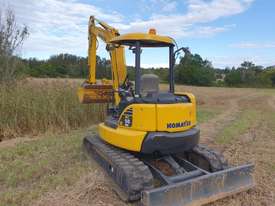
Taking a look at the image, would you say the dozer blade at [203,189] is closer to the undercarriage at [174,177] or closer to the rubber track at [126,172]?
the undercarriage at [174,177]

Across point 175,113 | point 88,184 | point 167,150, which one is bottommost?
point 88,184

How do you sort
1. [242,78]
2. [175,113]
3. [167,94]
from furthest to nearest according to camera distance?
1. [242,78]
2. [167,94]
3. [175,113]

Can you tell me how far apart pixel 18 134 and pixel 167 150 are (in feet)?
17.4

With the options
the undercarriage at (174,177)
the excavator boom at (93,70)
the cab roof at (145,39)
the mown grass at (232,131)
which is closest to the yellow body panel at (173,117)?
the undercarriage at (174,177)

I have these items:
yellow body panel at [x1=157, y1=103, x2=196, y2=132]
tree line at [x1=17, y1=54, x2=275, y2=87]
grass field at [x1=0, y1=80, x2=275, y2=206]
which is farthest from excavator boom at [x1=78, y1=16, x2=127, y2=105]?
yellow body panel at [x1=157, y1=103, x2=196, y2=132]

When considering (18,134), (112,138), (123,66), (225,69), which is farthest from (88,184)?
(225,69)

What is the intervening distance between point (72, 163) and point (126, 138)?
174 centimetres

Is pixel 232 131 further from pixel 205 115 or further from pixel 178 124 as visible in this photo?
pixel 178 124

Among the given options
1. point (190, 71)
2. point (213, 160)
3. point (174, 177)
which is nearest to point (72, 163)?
point (174, 177)

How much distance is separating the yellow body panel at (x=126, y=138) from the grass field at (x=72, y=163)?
2.03ft

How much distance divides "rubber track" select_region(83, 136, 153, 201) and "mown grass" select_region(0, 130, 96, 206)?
2.09 feet

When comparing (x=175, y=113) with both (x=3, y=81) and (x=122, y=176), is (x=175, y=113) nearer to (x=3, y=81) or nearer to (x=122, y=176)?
(x=122, y=176)

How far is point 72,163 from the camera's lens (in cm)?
586

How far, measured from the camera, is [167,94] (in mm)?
4848
